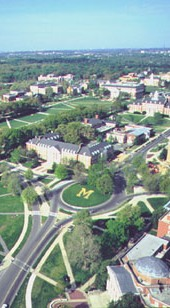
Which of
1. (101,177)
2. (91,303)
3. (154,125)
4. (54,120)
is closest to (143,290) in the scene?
(91,303)

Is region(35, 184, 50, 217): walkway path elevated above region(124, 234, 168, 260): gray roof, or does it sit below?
below

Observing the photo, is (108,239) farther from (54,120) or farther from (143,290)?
(54,120)

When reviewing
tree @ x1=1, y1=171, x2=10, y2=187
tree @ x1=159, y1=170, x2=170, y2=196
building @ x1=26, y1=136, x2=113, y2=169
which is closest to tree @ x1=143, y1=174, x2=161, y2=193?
tree @ x1=159, y1=170, x2=170, y2=196

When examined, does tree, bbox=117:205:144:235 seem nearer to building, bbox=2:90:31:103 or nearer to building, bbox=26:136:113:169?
building, bbox=26:136:113:169

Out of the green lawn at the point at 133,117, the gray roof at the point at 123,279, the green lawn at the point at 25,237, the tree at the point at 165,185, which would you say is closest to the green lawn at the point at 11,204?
the green lawn at the point at 25,237

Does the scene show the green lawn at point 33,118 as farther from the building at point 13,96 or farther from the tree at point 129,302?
the tree at point 129,302

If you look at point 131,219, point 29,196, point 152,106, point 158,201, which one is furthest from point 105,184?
point 152,106

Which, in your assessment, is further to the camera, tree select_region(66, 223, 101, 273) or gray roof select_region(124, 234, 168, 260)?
tree select_region(66, 223, 101, 273)

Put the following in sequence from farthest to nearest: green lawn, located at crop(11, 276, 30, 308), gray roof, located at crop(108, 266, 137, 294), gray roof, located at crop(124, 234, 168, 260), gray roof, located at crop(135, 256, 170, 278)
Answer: gray roof, located at crop(124, 234, 168, 260), green lawn, located at crop(11, 276, 30, 308), gray roof, located at crop(135, 256, 170, 278), gray roof, located at crop(108, 266, 137, 294)
